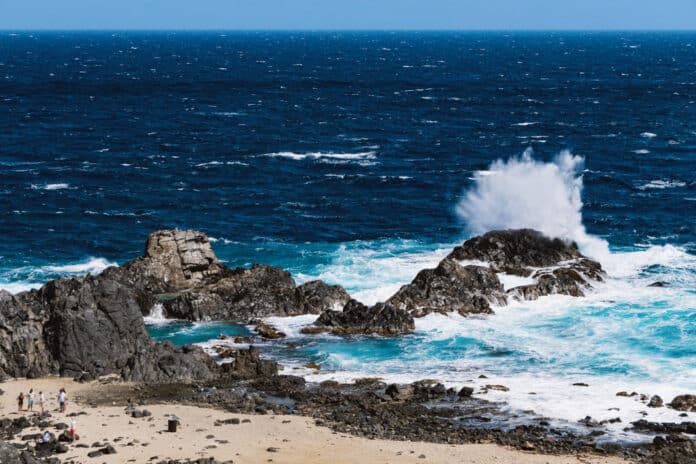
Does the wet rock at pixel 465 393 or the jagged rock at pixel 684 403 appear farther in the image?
the wet rock at pixel 465 393

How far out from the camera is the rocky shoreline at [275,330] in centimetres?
4759

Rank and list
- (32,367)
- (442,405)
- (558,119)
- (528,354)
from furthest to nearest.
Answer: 1. (558,119)
2. (528,354)
3. (32,367)
4. (442,405)

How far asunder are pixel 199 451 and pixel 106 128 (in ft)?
347

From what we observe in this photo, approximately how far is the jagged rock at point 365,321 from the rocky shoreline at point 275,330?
72mm

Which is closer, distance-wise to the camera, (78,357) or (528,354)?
(78,357)

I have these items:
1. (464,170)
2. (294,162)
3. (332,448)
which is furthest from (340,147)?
(332,448)

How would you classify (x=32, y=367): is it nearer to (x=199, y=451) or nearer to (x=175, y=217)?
(x=199, y=451)

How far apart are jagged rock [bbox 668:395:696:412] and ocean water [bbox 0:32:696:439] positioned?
3.47ft

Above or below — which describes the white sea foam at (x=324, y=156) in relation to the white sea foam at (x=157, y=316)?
above

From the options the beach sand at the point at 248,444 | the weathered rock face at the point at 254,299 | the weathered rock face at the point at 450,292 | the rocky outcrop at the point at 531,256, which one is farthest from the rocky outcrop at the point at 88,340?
the rocky outcrop at the point at 531,256

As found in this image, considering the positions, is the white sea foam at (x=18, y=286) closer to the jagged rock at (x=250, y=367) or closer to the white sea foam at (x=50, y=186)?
the jagged rock at (x=250, y=367)

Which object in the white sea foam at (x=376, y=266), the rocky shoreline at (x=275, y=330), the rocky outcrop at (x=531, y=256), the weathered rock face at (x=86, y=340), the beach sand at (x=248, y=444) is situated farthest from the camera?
the rocky outcrop at (x=531, y=256)

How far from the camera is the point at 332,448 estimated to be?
1767 inches

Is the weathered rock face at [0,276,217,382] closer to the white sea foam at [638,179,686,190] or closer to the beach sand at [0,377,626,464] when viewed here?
the beach sand at [0,377,626,464]
